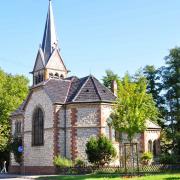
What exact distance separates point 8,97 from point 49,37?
14.5m

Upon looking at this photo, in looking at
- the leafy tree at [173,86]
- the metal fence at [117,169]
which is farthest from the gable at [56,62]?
the metal fence at [117,169]

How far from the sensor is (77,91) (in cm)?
4162

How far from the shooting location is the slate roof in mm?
40125

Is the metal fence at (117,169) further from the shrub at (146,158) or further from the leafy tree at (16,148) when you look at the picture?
the leafy tree at (16,148)

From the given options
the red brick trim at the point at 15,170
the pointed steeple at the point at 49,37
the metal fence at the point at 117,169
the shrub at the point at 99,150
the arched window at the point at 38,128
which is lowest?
the red brick trim at the point at 15,170

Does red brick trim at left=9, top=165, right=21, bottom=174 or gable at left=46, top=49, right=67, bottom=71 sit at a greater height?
gable at left=46, top=49, right=67, bottom=71

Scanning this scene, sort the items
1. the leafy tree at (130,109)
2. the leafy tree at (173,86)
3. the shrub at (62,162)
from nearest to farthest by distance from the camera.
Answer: the leafy tree at (130,109)
the shrub at (62,162)
the leafy tree at (173,86)

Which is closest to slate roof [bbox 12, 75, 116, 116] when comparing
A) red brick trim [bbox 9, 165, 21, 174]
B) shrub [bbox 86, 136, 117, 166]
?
shrub [bbox 86, 136, 117, 166]

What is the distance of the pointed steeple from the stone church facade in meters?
21.3

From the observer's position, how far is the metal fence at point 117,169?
31.3 meters

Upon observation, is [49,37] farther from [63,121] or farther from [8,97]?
[63,121]

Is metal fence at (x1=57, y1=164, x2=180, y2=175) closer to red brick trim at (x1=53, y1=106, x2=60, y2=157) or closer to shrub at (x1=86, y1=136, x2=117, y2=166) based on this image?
shrub at (x1=86, y1=136, x2=117, y2=166)

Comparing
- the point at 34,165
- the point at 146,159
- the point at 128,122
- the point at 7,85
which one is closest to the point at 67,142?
the point at 34,165

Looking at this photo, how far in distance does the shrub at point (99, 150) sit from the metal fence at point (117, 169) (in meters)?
1.04
